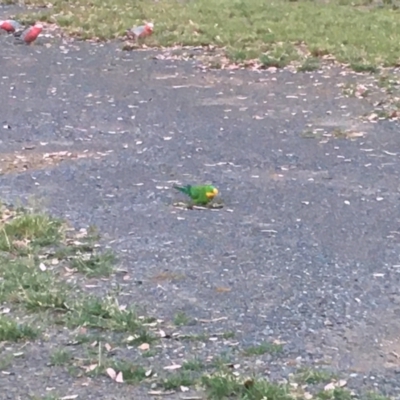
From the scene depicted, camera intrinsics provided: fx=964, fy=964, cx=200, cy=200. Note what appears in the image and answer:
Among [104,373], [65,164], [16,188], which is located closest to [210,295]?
[104,373]

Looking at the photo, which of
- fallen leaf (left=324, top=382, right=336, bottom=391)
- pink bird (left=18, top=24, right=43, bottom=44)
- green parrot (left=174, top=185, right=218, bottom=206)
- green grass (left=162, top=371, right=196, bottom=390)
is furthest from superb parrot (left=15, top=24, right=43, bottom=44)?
fallen leaf (left=324, top=382, right=336, bottom=391)

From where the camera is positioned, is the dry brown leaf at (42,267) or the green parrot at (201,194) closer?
the dry brown leaf at (42,267)

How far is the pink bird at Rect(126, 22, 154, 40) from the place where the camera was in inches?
478

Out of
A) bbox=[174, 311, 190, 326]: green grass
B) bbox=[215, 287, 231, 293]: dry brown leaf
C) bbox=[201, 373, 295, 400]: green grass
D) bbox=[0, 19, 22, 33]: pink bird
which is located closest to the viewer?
bbox=[201, 373, 295, 400]: green grass

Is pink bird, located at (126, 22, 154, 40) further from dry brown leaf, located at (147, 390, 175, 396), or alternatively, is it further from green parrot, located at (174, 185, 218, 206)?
dry brown leaf, located at (147, 390, 175, 396)

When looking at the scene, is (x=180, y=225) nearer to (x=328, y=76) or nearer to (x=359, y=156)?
(x=359, y=156)

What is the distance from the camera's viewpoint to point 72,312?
4.16 m

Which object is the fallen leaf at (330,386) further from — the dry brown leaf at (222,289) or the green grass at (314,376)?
the dry brown leaf at (222,289)

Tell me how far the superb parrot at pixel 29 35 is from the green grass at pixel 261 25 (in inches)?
22.4

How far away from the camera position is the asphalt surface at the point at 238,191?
4.14 m

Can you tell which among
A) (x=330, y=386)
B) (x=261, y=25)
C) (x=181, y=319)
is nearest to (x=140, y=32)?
(x=261, y=25)

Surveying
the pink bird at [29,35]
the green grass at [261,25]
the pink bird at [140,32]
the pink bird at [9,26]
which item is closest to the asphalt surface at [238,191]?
the green grass at [261,25]

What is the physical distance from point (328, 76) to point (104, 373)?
7.01 metres

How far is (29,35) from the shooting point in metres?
12.3
